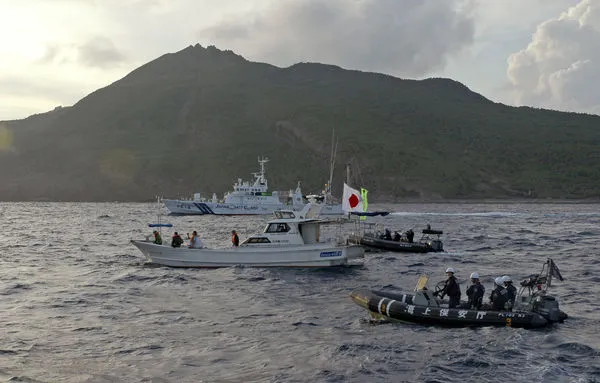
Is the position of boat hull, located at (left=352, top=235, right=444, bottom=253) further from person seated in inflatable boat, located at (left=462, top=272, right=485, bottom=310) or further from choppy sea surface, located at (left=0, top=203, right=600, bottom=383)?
person seated in inflatable boat, located at (left=462, top=272, right=485, bottom=310)

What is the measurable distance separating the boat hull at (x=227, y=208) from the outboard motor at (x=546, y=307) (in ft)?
292

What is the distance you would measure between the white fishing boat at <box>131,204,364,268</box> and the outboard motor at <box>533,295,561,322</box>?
15747 mm

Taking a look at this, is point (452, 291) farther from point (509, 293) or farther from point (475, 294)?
point (509, 293)

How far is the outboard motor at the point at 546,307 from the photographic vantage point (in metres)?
22.3

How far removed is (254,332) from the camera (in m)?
22.3

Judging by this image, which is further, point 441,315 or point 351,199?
point 351,199

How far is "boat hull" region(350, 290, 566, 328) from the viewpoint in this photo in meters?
21.8

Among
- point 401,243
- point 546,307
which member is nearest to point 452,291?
point 546,307

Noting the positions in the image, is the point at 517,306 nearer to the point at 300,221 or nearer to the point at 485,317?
the point at 485,317

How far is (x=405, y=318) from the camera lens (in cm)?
2314

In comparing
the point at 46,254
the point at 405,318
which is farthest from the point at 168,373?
the point at 46,254

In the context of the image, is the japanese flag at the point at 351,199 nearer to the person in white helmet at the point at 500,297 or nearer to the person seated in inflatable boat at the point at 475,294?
→ the person seated in inflatable boat at the point at 475,294

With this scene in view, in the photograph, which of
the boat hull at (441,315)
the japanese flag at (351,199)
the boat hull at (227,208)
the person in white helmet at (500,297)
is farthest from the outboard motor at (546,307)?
the boat hull at (227,208)

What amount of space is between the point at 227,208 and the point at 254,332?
93169 millimetres
